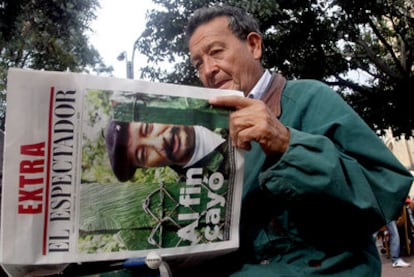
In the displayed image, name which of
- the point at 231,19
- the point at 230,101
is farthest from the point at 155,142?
the point at 231,19

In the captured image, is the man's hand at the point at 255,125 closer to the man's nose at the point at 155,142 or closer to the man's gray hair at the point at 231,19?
the man's nose at the point at 155,142

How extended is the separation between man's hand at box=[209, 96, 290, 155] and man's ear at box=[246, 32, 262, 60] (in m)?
0.40

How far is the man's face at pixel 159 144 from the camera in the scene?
3.50 ft

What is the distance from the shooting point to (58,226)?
1012 millimetres

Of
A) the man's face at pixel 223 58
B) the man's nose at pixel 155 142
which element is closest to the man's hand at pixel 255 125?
the man's nose at pixel 155 142

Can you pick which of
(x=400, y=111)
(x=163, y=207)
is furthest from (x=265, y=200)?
(x=400, y=111)

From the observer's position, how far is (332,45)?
10.3 metres

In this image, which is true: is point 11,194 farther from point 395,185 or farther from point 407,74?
point 407,74

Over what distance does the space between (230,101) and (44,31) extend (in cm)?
1003

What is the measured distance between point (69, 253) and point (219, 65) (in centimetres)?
62

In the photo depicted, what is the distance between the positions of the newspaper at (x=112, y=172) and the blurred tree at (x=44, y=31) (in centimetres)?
477

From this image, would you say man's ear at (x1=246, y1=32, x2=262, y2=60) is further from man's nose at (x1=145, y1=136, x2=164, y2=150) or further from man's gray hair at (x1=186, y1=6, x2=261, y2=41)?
man's nose at (x1=145, y1=136, x2=164, y2=150)

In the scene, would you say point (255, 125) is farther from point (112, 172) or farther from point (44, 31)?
point (44, 31)

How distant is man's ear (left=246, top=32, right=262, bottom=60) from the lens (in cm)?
146
